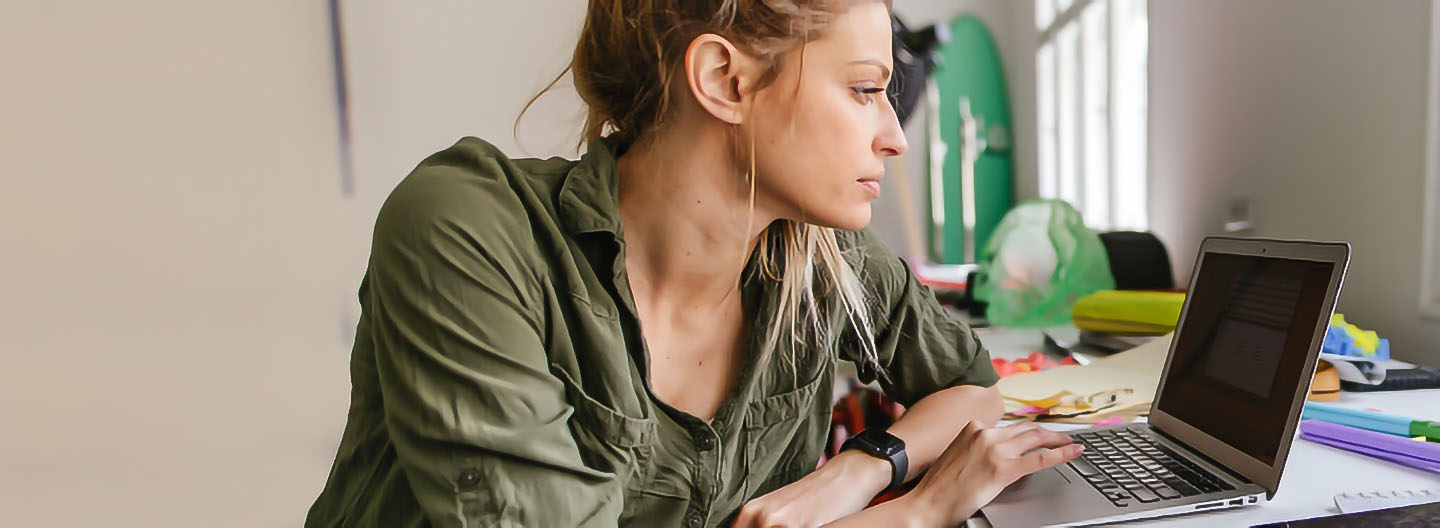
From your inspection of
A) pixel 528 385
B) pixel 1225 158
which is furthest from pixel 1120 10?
pixel 528 385

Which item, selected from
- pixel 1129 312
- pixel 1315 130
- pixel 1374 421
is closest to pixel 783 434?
pixel 1374 421

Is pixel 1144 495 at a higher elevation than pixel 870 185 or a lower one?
lower

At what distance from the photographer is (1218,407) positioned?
776 millimetres

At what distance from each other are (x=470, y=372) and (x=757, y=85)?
329 mm

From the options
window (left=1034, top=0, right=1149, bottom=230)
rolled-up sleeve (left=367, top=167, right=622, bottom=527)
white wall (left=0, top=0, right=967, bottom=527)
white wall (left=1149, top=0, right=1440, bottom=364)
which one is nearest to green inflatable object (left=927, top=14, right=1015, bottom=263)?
window (left=1034, top=0, right=1149, bottom=230)

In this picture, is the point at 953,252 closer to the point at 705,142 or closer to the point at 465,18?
the point at 465,18

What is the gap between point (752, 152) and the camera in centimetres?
75

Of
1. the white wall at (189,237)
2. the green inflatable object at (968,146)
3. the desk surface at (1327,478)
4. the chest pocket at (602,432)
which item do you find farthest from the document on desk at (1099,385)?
the green inflatable object at (968,146)

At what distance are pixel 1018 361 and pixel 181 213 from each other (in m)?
1.60

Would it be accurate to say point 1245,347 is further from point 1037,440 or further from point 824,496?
point 824,496

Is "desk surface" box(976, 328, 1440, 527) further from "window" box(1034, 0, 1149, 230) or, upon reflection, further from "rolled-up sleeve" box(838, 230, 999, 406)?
"window" box(1034, 0, 1149, 230)

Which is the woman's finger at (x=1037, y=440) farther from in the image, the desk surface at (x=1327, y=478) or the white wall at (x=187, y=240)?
the white wall at (x=187, y=240)

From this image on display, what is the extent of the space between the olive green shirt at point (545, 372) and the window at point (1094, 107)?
1.43m

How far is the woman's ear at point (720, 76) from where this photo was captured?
74 centimetres
